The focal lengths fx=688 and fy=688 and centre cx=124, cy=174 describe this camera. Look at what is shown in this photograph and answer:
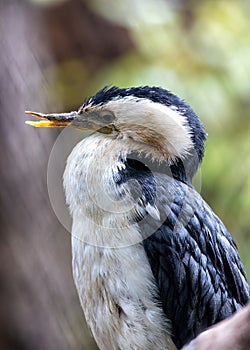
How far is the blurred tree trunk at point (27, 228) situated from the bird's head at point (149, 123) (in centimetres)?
95

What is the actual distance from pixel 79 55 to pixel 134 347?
8.87ft

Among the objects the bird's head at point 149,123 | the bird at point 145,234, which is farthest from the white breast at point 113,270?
the bird's head at point 149,123

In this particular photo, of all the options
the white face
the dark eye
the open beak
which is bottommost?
the white face

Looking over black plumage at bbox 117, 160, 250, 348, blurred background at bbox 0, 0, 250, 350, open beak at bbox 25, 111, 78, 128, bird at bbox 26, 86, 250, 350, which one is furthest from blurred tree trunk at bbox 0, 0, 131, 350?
black plumage at bbox 117, 160, 250, 348

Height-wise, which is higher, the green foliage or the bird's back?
the green foliage

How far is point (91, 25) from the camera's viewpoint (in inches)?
173

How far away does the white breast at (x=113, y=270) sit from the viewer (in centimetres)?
187

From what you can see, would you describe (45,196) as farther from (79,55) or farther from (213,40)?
(79,55)

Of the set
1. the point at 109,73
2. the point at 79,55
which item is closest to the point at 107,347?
the point at 109,73

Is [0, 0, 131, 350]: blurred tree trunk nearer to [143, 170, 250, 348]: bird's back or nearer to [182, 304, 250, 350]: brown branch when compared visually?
[143, 170, 250, 348]: bird's back

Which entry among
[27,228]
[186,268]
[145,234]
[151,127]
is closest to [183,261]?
[186,268]

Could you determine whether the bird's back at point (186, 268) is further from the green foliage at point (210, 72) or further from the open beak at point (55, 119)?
the green foliage at point (210, 72)

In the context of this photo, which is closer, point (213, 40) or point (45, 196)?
point (45, 196)

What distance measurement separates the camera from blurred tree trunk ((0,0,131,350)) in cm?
294
